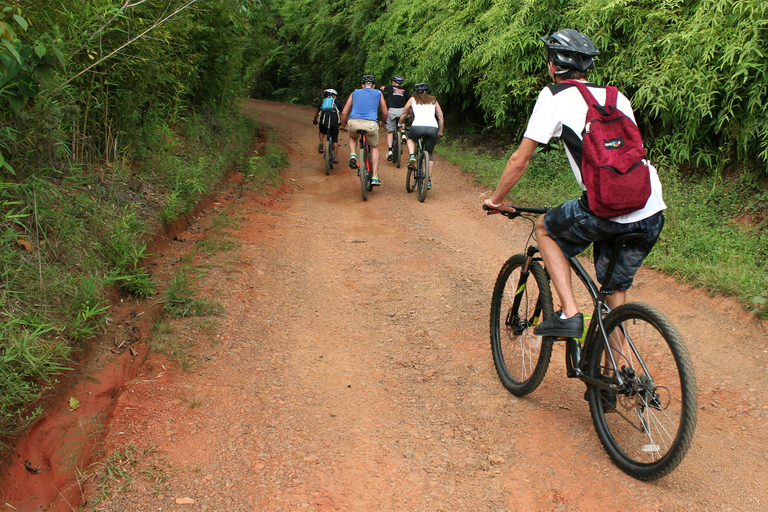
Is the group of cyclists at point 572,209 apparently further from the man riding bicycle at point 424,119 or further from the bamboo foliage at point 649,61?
the man riding bicycle at point 424,119

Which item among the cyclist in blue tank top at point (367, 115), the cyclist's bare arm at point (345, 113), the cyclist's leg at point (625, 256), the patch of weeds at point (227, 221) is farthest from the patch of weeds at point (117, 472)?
the cyclist's bare arm at point (345, 113)

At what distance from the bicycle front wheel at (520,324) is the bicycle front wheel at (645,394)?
1.40 feet

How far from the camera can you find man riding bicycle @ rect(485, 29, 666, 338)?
2.83 meters

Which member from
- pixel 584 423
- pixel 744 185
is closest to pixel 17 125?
pixel 584 423

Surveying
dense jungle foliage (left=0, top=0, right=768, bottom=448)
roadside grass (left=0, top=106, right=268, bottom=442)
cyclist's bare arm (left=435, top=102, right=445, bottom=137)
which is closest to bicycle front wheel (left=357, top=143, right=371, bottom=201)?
cyclist's bare arm (left=435, top=102, right=445, bottom=137)

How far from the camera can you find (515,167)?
313cm

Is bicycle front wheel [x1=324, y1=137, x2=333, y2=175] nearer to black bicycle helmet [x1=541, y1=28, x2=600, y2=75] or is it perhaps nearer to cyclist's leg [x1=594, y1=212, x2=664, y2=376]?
black bicycle helmet [x1=541, y1=28, x2=600, y2=75]

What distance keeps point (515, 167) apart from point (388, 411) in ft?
5.52

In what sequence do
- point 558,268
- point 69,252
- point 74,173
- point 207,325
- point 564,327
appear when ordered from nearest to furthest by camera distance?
point 564,327 → point 558,268 → point 69,252 → point 207,325 → point 74,173

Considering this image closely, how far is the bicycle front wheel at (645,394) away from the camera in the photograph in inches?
98.7

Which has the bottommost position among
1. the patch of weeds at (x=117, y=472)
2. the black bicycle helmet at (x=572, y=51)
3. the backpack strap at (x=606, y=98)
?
the patch of weeds at (x=117, y=472)

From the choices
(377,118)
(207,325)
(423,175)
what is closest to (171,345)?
(207,325)

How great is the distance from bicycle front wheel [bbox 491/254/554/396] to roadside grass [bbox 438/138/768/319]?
2186 millimetres

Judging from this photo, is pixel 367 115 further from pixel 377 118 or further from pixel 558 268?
pixel 558 268
